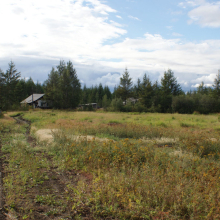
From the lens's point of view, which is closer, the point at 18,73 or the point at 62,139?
the point at 62,139

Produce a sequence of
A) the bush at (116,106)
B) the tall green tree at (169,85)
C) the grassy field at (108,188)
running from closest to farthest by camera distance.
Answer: the grassy field at (108,188) < the bush at (116,106) < the tall green tree at (169,85)

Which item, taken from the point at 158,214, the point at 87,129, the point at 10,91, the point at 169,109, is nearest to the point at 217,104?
the point at 169,109

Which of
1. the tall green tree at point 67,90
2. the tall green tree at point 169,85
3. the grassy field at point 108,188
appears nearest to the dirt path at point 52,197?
the grassy field at point 108,188

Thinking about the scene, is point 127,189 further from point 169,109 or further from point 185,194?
point 169,109

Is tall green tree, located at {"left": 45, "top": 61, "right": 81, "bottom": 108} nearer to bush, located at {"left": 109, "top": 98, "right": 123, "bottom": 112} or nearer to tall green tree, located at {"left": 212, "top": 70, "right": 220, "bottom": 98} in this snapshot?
bush, located at {"left": 109, "top": 98, "right": 123, "bottom": 112}

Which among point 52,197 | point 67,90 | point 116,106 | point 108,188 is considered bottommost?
point 52,197

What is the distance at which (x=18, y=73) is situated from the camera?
48.7m

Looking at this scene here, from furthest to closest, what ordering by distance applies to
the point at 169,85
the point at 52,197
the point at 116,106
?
the point at 169,85
the point at 116,106
the point at 52,197

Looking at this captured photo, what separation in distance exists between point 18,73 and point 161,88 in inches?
1495

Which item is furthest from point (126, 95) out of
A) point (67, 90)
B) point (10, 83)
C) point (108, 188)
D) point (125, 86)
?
point (108, 188)

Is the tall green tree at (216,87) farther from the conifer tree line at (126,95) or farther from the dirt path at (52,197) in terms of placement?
the dirt path at (52,197)

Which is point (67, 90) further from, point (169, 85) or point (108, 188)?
point (108, 188)

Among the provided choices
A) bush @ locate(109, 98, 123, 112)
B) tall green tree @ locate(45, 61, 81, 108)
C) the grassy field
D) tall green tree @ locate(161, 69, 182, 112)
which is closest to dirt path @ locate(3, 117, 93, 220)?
the grassy field

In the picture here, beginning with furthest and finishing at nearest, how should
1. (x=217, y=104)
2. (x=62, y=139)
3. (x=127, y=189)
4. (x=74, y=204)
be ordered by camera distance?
(x=217, y=104) → (x=62, y=139) → (x=127, y=189) → (x=74, y=204)
